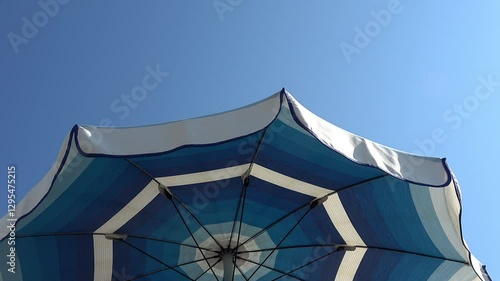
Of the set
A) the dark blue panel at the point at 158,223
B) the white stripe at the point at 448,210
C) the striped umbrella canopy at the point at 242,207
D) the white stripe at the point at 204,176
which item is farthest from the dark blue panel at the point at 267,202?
the white stripe at the point at 448,210

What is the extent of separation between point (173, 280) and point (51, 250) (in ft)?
3.98

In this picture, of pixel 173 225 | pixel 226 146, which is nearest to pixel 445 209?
pixel 226 146

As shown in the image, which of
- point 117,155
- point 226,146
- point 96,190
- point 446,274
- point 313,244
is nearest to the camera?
point 117,155

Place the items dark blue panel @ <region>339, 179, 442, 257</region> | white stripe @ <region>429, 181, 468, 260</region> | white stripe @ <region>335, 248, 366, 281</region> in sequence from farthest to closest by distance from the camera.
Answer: white stripe @ <region>335, 248, 366, 281</region> < dark blue panel @ <region>339, 179, 442, 257</region> < white stripe @ <region>429, 181, 468, 260</region>

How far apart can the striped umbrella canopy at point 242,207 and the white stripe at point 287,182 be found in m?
0.01

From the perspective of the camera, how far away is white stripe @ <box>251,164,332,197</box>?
3.74 m

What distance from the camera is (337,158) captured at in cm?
340

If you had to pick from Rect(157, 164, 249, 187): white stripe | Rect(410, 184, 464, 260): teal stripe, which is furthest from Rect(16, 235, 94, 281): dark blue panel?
Rect(410, 184, 464, 260): teal stripe

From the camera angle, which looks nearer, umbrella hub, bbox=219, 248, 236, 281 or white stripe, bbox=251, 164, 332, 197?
white stripe, bbox=251, 164, 332, 197

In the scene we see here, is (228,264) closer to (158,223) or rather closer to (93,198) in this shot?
(158,223)

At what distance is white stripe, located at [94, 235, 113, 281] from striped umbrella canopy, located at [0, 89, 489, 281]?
1 cm

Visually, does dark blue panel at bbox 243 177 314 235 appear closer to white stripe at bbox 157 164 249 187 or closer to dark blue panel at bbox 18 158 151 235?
white stripe at bbox 157 164 249 187

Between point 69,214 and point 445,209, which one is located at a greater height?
point 69,214

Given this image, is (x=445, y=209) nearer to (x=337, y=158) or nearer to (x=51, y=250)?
(x=337, y=158)
